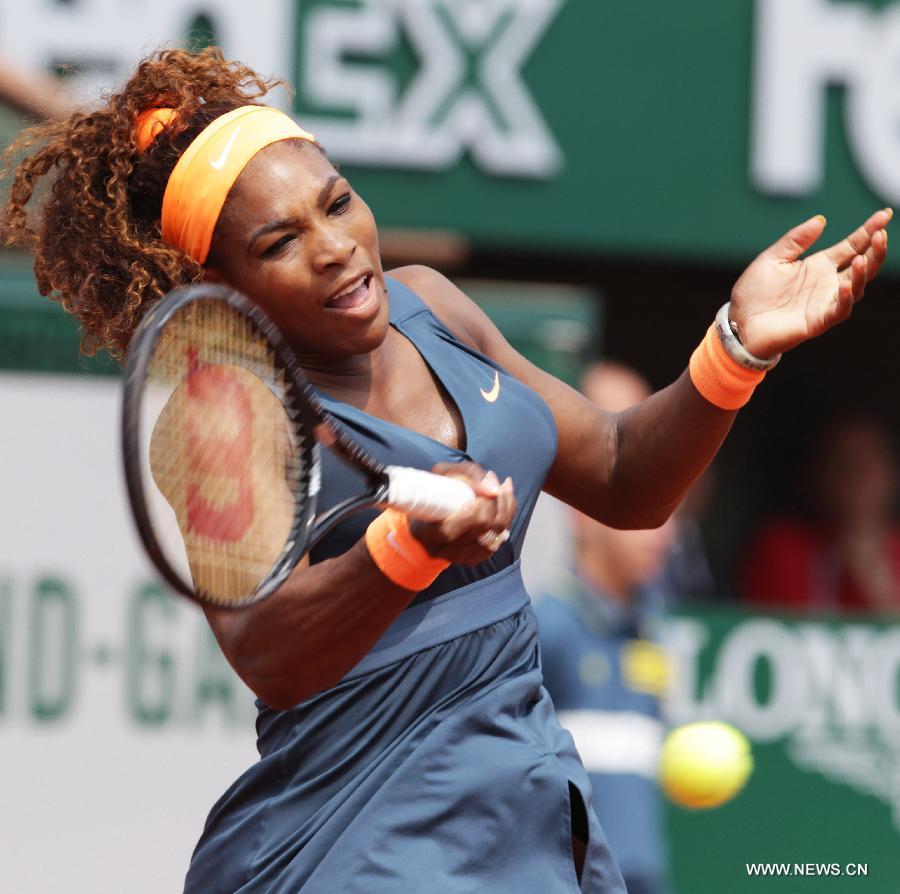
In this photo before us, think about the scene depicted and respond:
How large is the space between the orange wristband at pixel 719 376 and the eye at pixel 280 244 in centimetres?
64

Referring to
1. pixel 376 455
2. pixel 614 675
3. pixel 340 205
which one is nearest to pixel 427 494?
pixel 376 455

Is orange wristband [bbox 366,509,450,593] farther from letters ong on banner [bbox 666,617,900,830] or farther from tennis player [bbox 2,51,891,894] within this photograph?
letters ong on banner [bbox 666,617,900,830]

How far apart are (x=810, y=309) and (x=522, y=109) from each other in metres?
4.59

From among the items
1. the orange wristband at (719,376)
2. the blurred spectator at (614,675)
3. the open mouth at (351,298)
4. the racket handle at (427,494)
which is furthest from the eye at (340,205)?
the blurred spectator at (614,675)

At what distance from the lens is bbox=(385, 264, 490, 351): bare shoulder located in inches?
113

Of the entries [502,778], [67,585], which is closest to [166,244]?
[502,778]

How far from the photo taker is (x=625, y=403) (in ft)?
17.3

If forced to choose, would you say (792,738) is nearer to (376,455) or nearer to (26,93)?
(26,93)

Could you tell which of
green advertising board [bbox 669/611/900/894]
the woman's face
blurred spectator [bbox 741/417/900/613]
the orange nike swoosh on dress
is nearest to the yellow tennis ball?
green advertising board [bbox 669/611/900/894]

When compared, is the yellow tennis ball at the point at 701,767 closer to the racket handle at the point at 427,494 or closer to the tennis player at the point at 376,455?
the tennis player at the point at 376,455

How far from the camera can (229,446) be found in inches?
96.7

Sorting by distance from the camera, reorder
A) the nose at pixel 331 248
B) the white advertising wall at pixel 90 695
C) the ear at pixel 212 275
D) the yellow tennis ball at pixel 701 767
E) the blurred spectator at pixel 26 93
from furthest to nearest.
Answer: the white advertising wall at pixel 90 695
the yellow tennis ball at pixel 701 767
the blurred spectator at pixel 26 93
the ear at pixel 212 275
the nose at pixel 331 248

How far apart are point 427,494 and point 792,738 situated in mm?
4347

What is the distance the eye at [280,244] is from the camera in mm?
2561
